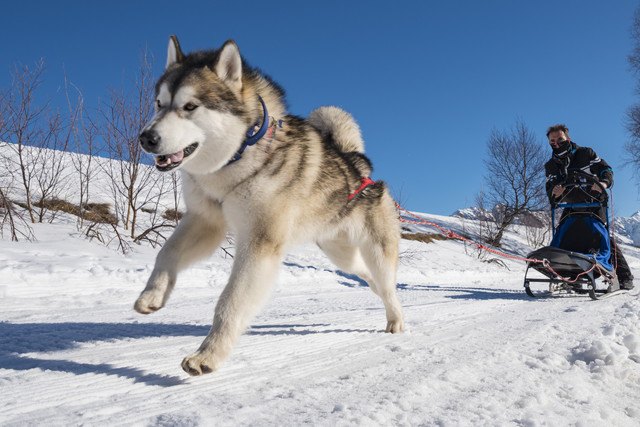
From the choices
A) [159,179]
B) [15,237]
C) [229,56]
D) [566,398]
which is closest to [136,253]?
[15,237]

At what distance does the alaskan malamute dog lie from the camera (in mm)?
2201

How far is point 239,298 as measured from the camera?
220cm

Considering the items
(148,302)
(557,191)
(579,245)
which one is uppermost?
(557,191)

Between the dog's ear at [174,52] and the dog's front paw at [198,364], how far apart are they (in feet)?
5.38

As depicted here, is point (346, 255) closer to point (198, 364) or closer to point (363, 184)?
point (363, 184)

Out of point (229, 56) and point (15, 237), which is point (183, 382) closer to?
point (229, 56)

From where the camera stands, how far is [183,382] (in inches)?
75.9

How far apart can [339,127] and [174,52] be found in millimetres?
1448

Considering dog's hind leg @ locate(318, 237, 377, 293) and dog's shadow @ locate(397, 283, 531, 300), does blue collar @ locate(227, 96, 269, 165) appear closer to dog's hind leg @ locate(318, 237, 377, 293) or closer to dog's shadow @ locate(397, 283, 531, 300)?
dog's hind leg @ locate(318, 237, 377, 293)

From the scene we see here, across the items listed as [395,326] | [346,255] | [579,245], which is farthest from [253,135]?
[579,245]

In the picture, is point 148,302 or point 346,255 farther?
point 346,255

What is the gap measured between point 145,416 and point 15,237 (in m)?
6.91

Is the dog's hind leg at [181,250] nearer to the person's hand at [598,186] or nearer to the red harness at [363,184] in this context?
the red harness at [363,184]

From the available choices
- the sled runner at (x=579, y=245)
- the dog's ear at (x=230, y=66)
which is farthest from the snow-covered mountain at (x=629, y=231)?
the dog's ear at (x=230, y=66)
